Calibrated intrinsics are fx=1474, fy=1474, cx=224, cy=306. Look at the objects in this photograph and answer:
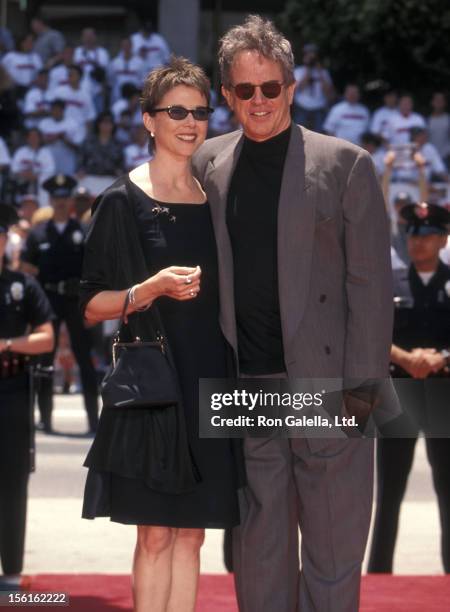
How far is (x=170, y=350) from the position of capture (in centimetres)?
428

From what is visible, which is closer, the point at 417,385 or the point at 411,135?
the point at 417,385

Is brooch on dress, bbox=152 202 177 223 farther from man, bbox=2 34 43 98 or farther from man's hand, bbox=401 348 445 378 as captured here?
man, bbox=2 34 43 98

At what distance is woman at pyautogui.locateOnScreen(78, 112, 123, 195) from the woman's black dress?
1331 centimetres

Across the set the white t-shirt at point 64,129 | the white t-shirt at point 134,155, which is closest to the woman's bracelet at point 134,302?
the white t-shirt at point 134,155

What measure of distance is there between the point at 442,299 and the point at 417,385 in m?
0.44

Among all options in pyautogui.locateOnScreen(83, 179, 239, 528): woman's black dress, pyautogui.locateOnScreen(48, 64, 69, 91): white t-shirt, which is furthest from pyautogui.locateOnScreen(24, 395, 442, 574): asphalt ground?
pyautogui.locateOnScreen(48, 64, 69, 91): white t-shirt

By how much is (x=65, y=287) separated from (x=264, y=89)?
26.5 ft

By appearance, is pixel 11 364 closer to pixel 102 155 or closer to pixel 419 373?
pixel 419 373

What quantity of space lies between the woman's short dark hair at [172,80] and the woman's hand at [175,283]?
562mm

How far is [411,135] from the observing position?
19141 mm

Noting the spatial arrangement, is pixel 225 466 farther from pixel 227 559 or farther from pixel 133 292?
pixel 227 559

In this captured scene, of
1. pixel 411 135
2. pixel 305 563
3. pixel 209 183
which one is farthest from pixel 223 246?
pixel 411 135

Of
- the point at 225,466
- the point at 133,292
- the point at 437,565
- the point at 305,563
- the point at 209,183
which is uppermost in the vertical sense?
the point at 209,183

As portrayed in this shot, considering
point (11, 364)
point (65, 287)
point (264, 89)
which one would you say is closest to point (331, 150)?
point (264, 89)
